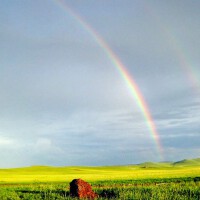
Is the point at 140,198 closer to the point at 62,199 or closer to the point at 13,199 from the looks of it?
the point at 62,199

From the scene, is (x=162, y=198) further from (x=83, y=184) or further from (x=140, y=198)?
(x=83, y=184)

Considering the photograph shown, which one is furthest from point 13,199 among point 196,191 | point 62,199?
point 196,191

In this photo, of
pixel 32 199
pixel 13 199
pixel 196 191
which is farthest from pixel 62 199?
pixel 196 191

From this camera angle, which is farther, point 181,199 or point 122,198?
point 122,198

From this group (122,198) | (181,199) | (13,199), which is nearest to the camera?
(181,199)

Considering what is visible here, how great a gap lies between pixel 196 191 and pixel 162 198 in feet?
24.5

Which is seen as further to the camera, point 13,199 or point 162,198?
point 13,199

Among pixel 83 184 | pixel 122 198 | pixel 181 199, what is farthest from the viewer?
pixel 83 184

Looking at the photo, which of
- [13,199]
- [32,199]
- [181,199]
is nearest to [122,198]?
[181,199]

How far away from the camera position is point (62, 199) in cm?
3456

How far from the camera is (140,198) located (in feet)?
105

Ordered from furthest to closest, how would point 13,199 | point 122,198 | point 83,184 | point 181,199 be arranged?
1. point 83,184
2. point 13,199
3. point 122,198
4. point 181,199

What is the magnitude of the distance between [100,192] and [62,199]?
9466 mm

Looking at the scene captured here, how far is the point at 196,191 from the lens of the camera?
122ft
